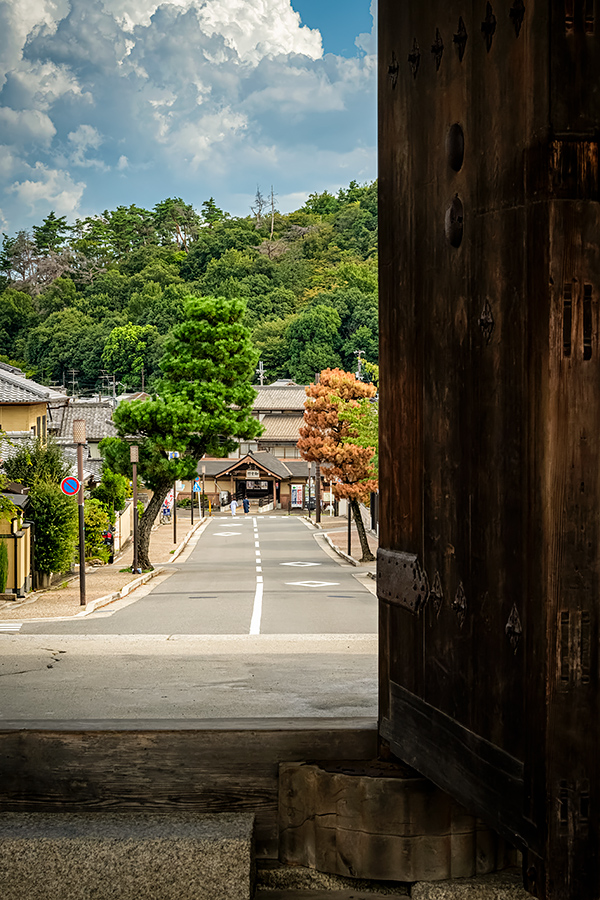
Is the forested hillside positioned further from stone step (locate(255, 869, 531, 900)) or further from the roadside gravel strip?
stone step (locate(255, 869, 531, 900))

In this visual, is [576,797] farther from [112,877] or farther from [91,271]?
[91,271]

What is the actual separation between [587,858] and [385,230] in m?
2.11

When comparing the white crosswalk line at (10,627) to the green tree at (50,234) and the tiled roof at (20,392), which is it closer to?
the tiled roof at (20,392)

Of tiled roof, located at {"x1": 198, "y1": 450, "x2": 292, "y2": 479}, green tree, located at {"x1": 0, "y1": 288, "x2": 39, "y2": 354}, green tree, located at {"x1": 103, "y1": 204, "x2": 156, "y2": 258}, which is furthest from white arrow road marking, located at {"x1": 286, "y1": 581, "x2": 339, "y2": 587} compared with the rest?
green tree, located at {"x1": 103, "y1": 204, "x2": 156, "y2": 258}

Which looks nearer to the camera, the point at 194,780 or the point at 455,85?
the point at 455,85

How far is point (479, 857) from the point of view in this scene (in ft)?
9.29

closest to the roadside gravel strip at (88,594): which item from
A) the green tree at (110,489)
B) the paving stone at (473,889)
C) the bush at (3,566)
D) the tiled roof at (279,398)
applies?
the bush at (3,566)

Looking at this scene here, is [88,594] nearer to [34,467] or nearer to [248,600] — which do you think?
[248,600]

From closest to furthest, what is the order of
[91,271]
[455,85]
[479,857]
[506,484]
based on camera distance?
[506,484] < [455,85] < [479,857] < [91,271]

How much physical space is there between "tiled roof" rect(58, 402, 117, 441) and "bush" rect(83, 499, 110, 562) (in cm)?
3060

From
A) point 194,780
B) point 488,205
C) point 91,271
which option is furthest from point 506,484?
point 91,271

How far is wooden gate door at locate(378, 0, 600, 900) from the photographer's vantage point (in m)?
2.13

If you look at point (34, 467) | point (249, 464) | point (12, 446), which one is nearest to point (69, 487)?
point (34, 467)

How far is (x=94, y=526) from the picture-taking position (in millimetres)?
26656
